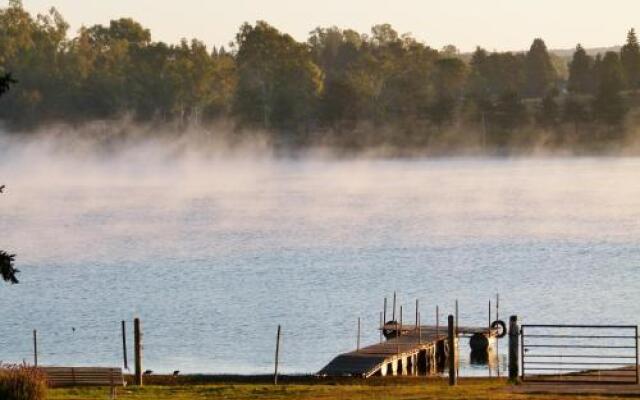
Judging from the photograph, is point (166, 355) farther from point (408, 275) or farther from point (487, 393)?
point (408, 275)

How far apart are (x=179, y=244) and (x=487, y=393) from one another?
3335 inches

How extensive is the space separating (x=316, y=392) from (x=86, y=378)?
6.48 meters

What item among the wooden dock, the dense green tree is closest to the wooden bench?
the wooden dock

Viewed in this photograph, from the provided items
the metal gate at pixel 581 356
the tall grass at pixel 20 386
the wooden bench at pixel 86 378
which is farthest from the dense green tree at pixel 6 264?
the metal gate at pixel 581 356

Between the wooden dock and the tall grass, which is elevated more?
the tall grass

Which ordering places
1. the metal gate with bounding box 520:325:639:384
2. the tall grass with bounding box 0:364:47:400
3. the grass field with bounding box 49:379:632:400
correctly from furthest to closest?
the metal gate with bounding box 520:325:639:384 → the grass field with bounding box 49:379:632:400 → the tall grass with bounding box 0:364:47:400

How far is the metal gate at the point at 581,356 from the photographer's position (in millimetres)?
36188

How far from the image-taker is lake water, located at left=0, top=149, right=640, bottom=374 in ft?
212

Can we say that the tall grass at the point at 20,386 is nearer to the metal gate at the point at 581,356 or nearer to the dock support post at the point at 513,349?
the dock support post at the point at 513,349

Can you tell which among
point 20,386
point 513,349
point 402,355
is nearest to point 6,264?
point 20,386

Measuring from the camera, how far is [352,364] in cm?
5041

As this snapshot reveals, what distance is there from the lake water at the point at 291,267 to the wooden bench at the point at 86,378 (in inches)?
657

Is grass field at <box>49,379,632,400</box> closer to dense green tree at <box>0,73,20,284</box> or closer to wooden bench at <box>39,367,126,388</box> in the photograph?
wooden bench at <box>39,367,126,388</box>

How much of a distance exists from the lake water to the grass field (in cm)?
1730
